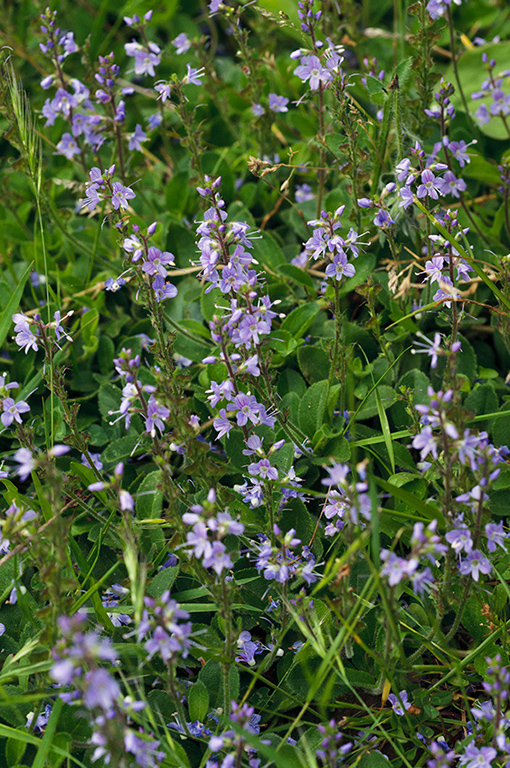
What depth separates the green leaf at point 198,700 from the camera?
2.57 meters

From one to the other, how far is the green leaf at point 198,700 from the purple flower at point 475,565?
1.00 m

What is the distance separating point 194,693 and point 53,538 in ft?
2.81

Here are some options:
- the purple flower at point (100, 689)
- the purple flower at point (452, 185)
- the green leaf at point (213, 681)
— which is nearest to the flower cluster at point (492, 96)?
the purple flower at point (452, 185)

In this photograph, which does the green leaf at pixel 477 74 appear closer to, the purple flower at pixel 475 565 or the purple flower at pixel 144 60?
the purple flower at pixel 144 60

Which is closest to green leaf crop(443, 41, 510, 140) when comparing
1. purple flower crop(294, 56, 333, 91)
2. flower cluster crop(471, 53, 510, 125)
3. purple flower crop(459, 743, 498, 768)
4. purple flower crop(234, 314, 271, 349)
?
flower cluster crop(471, 53, 510, 125)

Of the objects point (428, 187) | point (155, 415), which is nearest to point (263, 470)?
point (155, 415)

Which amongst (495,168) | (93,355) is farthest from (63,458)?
(495,168)

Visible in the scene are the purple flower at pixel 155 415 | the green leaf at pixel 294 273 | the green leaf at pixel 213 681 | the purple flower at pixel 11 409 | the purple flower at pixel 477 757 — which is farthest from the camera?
the green leaf at pixel 294 273

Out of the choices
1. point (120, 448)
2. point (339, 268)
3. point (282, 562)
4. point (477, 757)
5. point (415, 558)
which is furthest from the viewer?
point (120, 448)

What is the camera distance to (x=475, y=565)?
2396mm

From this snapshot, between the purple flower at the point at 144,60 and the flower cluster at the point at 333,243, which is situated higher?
Answer: the purple flower at the point at 144,60

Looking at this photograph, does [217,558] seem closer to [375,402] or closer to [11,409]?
[11,409]

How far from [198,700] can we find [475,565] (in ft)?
3.53

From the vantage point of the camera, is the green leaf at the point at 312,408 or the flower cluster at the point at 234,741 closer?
the flower cluster at the point at 234,741
